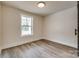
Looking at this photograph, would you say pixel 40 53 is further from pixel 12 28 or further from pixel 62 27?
pixel 62 27

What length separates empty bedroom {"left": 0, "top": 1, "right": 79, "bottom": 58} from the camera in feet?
12.0

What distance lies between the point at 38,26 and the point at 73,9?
321 centimetres

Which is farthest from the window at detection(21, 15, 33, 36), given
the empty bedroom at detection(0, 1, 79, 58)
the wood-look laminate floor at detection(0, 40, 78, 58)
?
the wood-look laminate floor at detection(0, 40, 78, 58)

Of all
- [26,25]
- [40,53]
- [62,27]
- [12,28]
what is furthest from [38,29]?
[40,53]

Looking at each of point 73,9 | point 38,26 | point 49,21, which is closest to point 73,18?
point 73,9

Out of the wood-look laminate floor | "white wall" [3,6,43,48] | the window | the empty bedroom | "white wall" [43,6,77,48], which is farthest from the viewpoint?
the window

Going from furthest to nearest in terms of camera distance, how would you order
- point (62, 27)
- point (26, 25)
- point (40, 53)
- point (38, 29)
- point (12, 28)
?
point (38, 29) < point (26, 25) < point (62, 27) < point (12, 28) < point (40, 53)

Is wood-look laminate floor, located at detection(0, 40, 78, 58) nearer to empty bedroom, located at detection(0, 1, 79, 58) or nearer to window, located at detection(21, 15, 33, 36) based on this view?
empty bedroom, located at detection(0, 1, 79, 58)

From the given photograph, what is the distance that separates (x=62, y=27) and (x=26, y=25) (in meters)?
2.47

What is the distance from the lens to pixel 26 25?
592 centimetres

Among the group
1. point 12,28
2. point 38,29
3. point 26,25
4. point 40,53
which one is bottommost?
point 40,53

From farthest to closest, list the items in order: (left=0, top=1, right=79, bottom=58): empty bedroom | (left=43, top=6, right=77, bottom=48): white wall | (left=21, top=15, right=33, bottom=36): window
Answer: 1. (left=21, top=15, right=33, bottom=36): window
2. (left=43, top=6, right=77, bottom=48): white wall
3. (left=0, top=1, right=79, bottom=58): empty bedroom

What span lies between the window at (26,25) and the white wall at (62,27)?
1.51 meters

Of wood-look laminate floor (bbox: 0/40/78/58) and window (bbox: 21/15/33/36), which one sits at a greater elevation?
window (bbox: 21/15/33/36)
